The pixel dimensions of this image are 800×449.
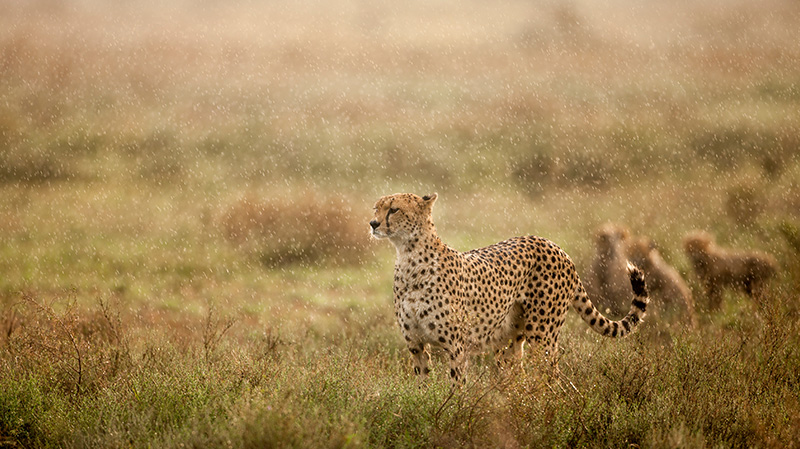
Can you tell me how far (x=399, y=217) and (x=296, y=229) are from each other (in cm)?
671

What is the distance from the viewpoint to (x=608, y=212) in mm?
13242

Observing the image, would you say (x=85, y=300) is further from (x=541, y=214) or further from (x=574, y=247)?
(x=541, y=214)

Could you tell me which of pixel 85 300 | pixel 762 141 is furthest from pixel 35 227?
pixel 762 141

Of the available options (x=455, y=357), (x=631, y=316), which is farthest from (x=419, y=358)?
(x=631, y=316)

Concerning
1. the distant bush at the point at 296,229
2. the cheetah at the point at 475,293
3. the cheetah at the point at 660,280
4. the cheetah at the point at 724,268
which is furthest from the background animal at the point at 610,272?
the distant bush at the point at 296,229

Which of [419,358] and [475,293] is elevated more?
[475,293]

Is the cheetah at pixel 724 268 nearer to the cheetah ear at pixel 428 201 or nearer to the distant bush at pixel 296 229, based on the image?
the distant bush at pixel 296 229

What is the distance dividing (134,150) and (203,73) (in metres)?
5.95

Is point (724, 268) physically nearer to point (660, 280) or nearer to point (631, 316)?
point (660, 280)

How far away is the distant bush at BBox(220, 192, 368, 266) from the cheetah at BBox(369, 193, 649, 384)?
5.66 metres

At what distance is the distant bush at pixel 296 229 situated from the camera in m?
11.0

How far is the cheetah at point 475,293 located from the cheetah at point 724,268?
346 cm

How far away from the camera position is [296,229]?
11.4 metres

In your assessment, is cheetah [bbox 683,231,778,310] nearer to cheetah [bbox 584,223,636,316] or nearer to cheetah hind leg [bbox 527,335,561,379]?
cheetah [bbox 584,223,636,316]
